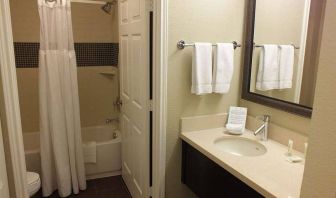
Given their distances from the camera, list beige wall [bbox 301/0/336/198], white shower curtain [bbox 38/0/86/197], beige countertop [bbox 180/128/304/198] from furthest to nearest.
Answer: white shower curtain [bbox 38/0/86/197]
beige countertop [bbox 180/128/304/198]
beige wall [bbox 301/0/336/198]

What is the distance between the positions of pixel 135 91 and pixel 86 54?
143 centimetres

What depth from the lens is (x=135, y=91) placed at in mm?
2123

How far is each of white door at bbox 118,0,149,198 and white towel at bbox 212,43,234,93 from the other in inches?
19.5

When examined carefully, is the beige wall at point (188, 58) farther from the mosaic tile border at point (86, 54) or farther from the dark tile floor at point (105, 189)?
the mosaic tile border at point (86, 54)

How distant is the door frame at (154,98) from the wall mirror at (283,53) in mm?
673

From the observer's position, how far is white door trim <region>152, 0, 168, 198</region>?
1.66 m

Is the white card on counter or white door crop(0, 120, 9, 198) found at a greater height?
the white card on counter

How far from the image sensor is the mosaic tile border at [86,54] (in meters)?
2.92

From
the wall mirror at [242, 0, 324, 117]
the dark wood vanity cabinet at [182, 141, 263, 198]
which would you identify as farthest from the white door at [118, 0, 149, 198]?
the wall mirror at [242, 0, 324, 117]

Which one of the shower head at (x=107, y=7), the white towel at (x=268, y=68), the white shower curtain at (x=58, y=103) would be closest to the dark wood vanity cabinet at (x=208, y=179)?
the white towel at (x=268, y=68)

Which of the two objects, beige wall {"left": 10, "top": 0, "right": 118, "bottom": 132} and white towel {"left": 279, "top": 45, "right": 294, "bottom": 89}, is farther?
beige wall {"left": 10, "top": 0, "right": 118, "bottom": 132}

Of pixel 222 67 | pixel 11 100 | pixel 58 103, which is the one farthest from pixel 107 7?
pixel 11 100

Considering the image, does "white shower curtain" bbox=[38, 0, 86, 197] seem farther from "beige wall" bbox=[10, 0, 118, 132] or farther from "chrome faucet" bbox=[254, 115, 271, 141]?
"chrome faucet" bbox=[254, 115, 271, 141]

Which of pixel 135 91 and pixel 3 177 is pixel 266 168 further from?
pixel 3 177
